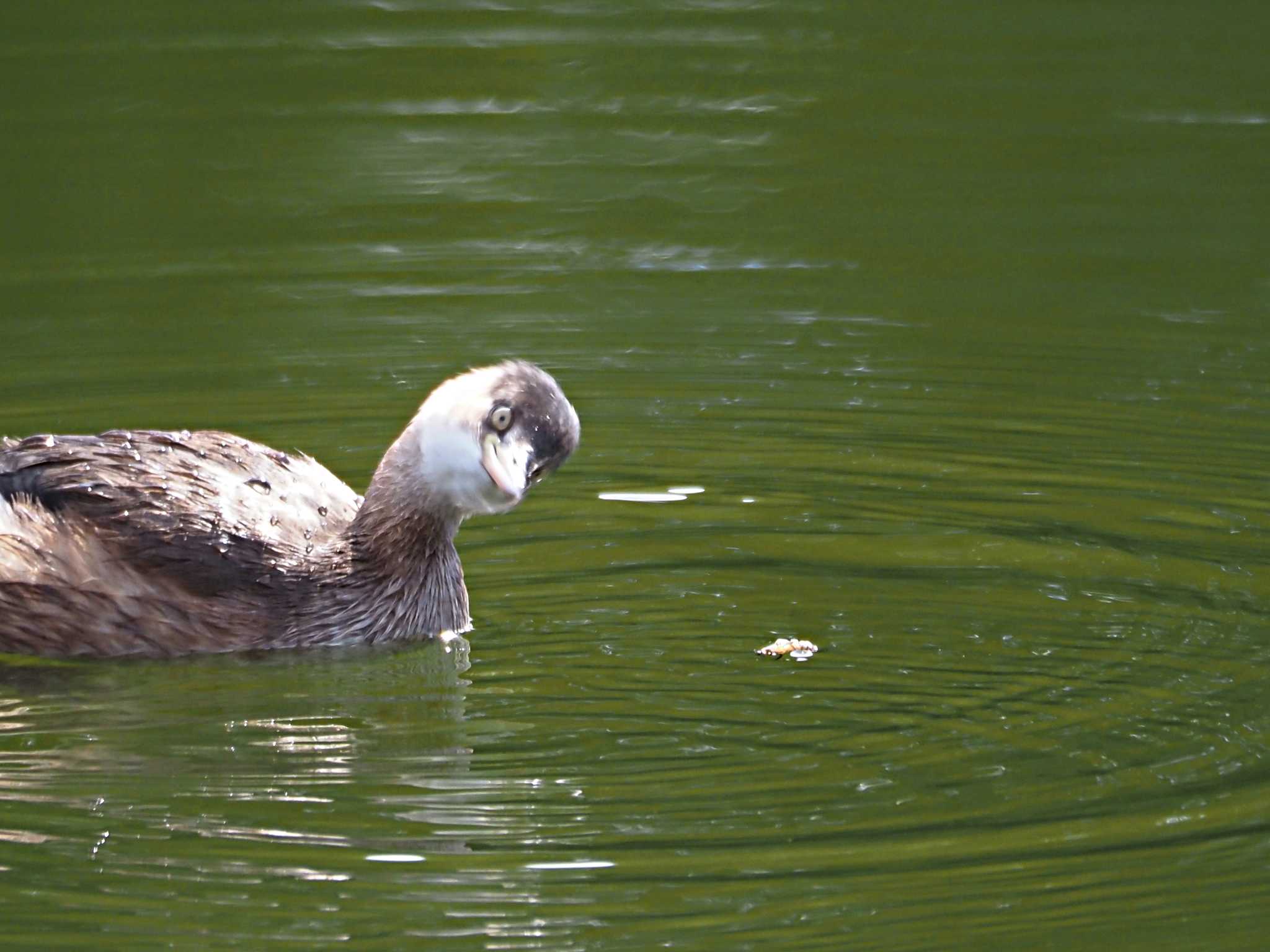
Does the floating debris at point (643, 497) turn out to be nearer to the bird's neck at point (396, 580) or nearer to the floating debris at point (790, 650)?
the bird's neck at point (396, 580)

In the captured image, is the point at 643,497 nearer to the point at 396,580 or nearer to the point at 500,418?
the point at 396,580

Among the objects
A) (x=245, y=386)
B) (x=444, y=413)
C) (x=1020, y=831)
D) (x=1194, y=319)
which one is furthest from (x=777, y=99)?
(x=1020, y=831)

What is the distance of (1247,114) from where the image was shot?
46.0 feet

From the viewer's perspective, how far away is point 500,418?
7727mm

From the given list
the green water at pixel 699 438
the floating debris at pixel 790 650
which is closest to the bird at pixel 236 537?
the green water at pixel 699 438

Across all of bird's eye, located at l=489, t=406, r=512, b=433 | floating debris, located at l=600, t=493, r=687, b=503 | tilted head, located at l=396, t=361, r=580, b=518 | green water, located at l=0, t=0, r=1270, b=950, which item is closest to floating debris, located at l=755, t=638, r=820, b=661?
green water, located at l=0, t=0, r=1270, b=950

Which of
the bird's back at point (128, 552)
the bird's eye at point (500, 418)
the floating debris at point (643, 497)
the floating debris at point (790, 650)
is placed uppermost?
the bird's eye at point (500, 418)

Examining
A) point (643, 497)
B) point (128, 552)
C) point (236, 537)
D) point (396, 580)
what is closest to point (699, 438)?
point (643, 497)

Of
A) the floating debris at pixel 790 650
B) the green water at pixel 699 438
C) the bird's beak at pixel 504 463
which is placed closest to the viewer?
the green water at pixel 699 438

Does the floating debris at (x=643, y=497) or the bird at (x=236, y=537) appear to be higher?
the bird at (x=236, y=537)

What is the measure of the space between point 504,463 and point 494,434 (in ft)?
0.33

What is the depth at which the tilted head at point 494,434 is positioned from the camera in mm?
7730

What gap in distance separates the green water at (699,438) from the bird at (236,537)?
140 millimetres

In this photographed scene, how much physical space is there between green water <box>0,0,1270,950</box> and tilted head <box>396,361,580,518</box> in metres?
0.49
